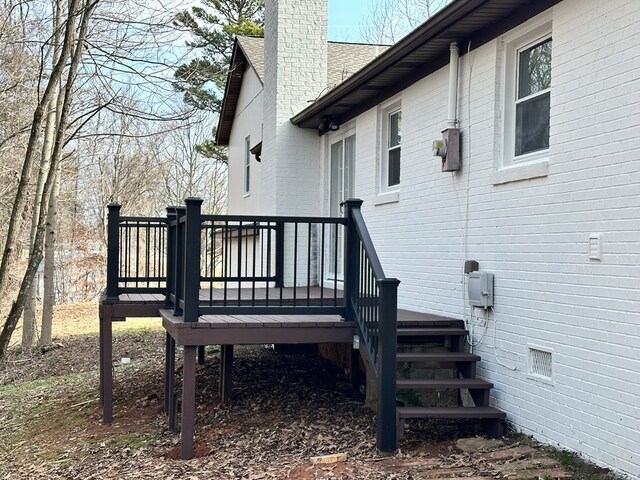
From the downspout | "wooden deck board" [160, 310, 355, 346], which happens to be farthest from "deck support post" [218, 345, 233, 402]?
the downspout

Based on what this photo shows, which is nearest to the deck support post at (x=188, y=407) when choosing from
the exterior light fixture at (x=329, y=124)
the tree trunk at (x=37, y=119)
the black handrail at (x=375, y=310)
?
the black handrail at (x=375, y=310)

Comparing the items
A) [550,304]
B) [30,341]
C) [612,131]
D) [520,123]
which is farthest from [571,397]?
[30,341]

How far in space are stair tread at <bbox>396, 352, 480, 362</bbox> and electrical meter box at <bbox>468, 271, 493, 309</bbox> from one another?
18.1 inches

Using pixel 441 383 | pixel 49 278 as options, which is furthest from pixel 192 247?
pixel 49 278

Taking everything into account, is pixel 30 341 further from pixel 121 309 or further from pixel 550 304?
pixel 550 304

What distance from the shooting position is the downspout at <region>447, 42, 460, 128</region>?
262 inches

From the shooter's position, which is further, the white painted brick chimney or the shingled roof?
the shingled roof

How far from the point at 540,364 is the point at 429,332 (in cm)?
110

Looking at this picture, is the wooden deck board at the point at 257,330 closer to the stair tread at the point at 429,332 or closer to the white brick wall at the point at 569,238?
the stair tread at the point at 429,332

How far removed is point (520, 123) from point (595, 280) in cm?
175

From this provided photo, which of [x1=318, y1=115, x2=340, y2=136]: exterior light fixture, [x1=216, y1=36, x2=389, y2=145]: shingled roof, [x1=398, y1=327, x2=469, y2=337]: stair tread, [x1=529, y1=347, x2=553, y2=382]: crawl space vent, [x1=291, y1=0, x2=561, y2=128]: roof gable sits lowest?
[x1=529, y1=347, x2=553, y2=382]: crawl space vent

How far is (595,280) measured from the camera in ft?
15.6

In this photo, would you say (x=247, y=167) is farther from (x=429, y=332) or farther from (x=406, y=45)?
(x=429, y=332)

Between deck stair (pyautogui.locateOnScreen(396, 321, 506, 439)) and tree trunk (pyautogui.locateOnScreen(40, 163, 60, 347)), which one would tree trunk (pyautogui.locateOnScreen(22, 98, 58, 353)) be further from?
deck stair (pyautogui.locateOnScreen(396, 321, 506, 439))
